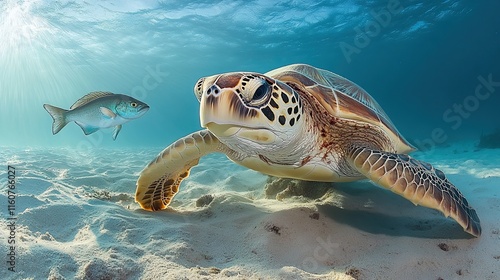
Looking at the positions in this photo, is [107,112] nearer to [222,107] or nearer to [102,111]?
[102,111]

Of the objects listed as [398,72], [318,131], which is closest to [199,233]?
[318,131]

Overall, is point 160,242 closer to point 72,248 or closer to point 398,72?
point 72,248

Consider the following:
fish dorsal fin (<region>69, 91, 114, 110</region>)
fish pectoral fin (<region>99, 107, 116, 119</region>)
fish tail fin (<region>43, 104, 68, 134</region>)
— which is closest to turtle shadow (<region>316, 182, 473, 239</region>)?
fish pectoral fin (<region>99, 107, 116, 119</region>)

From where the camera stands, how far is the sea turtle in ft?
6.16

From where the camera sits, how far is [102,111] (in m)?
3.98

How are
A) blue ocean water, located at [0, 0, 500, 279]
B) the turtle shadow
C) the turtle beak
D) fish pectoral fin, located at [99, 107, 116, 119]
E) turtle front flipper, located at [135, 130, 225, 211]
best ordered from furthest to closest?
fish pectoral fin, located at [99, 107, 116, 119] < turtle front flipper, located at [135, 130, 225, 211] < the turtle shadow < blue ocean water, located at [0, 0, 500, 279] < the turtle beak

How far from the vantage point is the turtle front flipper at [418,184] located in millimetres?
2328

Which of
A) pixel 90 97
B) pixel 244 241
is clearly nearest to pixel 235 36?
pixel 90 97

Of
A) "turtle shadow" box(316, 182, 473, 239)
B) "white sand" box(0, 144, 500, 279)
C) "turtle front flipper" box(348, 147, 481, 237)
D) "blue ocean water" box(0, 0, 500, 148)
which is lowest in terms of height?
"white sand" box(0, 144, 500, 279)

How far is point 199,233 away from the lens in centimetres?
263

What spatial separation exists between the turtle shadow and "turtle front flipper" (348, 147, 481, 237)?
237mm

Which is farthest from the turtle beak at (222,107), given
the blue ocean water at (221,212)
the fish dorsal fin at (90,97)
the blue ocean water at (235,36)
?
the blue ocean water at (235,36)

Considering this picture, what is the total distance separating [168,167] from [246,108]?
5.94 ft

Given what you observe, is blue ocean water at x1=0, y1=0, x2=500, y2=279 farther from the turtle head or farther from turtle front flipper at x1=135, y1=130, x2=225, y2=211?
the turtle head
